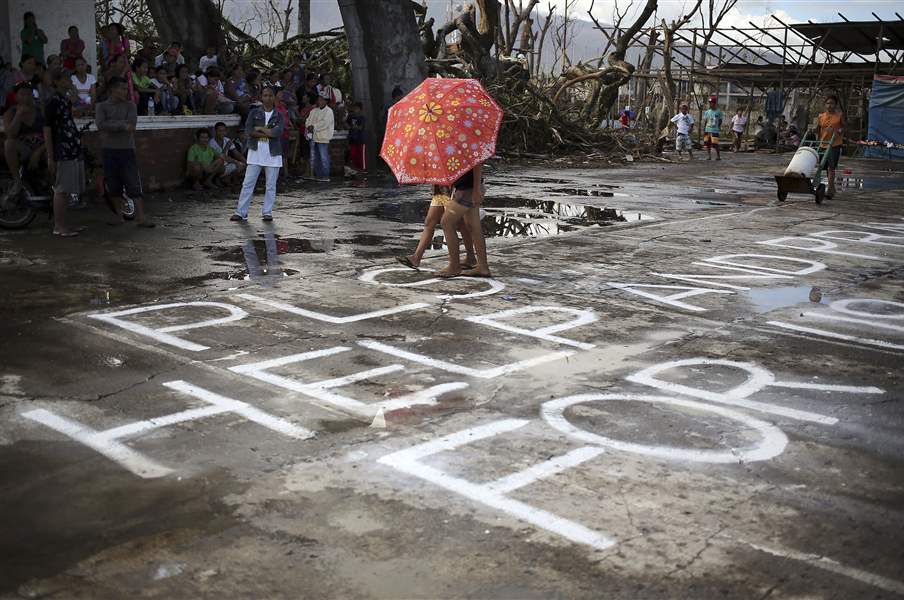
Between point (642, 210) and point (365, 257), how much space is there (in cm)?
596

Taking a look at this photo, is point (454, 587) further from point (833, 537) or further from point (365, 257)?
point (365, 257)

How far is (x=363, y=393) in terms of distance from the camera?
5.68m

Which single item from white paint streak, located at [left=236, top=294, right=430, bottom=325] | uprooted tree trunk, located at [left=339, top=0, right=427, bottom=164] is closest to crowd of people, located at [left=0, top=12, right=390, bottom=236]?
uprooted tree trunk, located at [left=339, top=0, right=427, bottom=164]

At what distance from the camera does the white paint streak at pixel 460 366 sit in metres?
6.15

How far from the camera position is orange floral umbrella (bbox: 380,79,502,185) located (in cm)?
821

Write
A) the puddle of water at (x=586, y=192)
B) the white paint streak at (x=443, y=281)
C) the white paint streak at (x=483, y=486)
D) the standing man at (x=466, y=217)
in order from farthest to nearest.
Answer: the puddle of water at (x=586, y=192)
the standing man at (x=466, y=217)
the white paint streak at (x=443, y=281)
the white paint streak at (x=483, y=486)

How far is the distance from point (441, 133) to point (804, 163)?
30.6ft

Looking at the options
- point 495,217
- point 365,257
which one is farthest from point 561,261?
point 495,217

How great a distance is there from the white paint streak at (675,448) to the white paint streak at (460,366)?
2.12 ft

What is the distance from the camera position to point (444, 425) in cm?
517

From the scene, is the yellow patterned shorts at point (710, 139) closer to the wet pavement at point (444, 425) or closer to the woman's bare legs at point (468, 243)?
the wet pavement at point (444, 425)

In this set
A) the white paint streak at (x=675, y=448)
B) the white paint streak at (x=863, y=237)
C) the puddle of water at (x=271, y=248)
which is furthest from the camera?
the white paint streak at (x=863, y=237)

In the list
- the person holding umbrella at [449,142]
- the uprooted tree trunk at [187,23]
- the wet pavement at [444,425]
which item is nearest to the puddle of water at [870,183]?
the wet pavement at [444,425]

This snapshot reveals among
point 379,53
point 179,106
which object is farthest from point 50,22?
point 379,53
